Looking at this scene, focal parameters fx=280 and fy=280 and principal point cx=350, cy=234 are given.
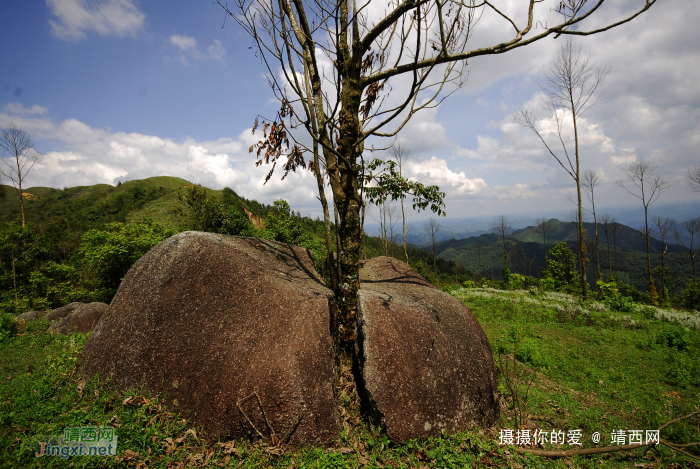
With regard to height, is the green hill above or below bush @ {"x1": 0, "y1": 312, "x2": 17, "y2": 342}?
below

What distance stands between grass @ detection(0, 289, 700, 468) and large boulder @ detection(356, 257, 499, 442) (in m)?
0.28

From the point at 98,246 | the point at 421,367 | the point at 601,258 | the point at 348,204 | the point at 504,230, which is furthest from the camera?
the point at 601,258

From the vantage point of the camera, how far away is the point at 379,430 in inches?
175

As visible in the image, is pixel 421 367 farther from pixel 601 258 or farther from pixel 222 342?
pixel 601 258

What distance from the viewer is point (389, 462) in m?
4.07

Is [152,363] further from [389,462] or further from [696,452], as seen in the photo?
[696,452]

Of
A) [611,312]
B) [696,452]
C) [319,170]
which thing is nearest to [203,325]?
[319,170]

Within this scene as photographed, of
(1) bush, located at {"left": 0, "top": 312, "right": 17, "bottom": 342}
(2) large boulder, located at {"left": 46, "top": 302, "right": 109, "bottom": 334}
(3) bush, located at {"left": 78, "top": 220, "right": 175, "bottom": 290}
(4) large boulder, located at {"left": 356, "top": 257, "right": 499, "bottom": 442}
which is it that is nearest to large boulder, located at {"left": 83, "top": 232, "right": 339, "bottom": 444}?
(4) large boulder, located at {"left": 356, "top": 257, "right": 499, "bottom": 442}

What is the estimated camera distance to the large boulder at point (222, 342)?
14.1 feet

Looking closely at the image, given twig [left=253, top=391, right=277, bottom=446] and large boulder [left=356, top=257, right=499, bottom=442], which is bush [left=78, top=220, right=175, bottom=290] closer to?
twig [left=253, top=391, right=277, bottom=446]

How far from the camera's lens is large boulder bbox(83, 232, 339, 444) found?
430cm

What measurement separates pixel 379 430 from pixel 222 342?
9.64 feet

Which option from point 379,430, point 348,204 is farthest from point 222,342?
point 348,204

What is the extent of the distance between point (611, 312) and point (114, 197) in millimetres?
69947
